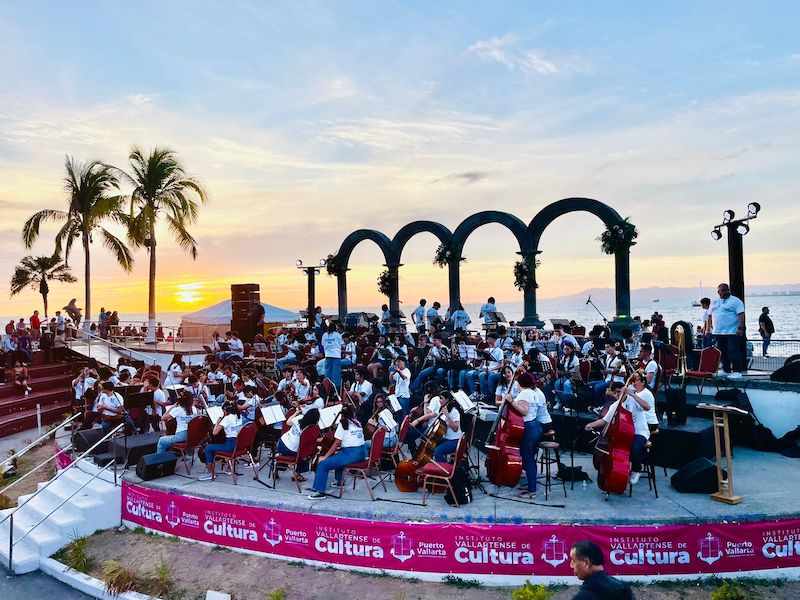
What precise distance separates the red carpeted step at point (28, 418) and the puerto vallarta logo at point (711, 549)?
722 inches

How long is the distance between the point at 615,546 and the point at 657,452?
341cm

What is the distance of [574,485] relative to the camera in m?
9.27

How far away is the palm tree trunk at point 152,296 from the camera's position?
2459 centimetres

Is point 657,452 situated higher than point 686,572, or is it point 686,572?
point 657,452

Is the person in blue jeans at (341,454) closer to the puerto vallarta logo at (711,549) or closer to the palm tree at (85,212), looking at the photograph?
the puerto vallarta logo at (711,549)

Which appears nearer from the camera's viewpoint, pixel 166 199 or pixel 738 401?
pixel 738 401

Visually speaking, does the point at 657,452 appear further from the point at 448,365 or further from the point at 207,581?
the point at 207,581

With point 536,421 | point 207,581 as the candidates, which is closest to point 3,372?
point 207,581

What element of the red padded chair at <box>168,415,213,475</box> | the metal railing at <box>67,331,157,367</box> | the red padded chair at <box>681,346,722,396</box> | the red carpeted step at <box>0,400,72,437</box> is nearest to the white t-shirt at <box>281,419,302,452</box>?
the red padded chair at <box>168,415,213,475</box>

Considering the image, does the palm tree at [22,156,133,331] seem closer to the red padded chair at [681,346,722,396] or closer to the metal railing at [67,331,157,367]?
the metal railing at [67,331,157,367]

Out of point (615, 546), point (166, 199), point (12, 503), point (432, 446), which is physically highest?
point (166, 199)

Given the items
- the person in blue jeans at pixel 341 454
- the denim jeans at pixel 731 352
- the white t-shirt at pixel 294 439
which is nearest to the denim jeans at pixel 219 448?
the white t-shirt at pixel 294 439

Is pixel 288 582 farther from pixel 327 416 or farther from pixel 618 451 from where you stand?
pixel 618 451

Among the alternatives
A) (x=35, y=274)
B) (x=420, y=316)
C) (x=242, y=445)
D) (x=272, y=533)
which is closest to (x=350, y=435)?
(x=272, y=533)
